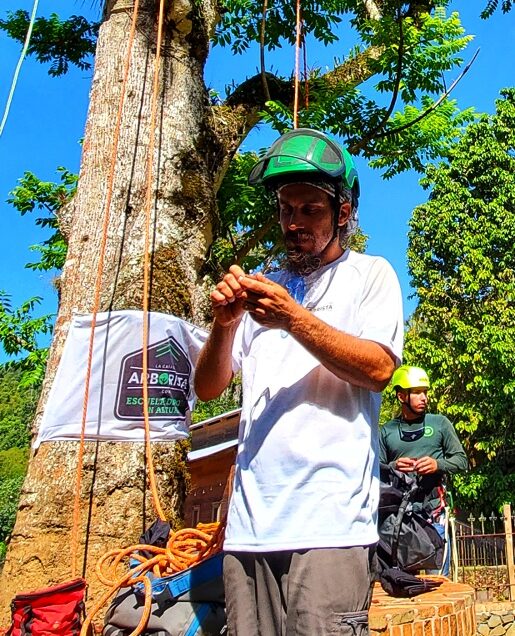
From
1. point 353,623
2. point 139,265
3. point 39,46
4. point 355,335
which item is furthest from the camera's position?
point 39,46

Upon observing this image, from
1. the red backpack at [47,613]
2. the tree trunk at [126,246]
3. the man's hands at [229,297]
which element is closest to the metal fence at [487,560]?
the tree trunk at [126,246]

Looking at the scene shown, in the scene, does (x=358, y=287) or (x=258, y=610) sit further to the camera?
(x=358, y=287)

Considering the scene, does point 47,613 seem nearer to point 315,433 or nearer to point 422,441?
point 315,433

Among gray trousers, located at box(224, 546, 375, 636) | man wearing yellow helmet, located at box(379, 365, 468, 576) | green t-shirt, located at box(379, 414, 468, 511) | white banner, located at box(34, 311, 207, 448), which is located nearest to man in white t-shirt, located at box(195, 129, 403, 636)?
gray trousers, located at box(224, 546, 375, 636)

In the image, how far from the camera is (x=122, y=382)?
11.5ft

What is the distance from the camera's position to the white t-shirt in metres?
1.59

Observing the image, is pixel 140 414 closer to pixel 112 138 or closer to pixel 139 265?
pixel 139 265

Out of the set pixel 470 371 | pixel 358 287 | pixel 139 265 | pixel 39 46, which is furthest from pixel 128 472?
pixel 470 371

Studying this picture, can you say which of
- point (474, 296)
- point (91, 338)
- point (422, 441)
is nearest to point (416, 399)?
point (422, 441)

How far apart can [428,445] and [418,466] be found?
0.62 metres

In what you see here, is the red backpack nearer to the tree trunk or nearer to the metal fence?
the tree trunk

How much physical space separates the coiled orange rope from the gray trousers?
55cm

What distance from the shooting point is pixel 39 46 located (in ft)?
26.1

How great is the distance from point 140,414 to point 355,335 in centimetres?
194
